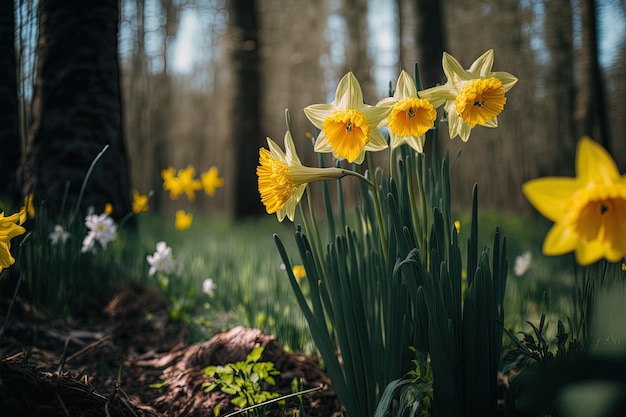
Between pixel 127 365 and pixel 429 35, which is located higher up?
pixel 429 35

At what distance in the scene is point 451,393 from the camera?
4.02 feet

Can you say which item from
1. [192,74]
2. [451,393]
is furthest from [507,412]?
[192,74]

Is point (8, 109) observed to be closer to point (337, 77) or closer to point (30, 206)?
point (30, 206)

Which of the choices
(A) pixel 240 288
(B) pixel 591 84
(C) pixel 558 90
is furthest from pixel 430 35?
(A) pixel 240 288

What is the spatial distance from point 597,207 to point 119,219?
264cm

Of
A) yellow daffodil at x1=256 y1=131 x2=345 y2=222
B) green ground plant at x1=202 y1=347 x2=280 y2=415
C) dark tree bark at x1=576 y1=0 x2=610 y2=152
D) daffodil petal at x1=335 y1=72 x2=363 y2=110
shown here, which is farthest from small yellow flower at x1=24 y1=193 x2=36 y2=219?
dark tree bark at x1=576 y1=0 x2=610 y2=152

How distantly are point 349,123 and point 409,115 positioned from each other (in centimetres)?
16

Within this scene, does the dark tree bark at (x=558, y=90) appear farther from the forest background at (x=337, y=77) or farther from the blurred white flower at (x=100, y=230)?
the blurred white flower at (x=100, y=230)

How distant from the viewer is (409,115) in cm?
128

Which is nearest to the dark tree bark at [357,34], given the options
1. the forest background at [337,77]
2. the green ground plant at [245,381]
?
the forest background at [337,77]

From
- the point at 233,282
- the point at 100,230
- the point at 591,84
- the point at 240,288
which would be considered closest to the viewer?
the point at 100,230

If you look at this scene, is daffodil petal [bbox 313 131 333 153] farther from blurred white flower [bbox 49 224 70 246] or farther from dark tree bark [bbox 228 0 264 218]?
dark tree bark [bbox 228 0 264 218]

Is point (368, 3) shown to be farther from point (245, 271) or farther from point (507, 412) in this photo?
point (507, 412)

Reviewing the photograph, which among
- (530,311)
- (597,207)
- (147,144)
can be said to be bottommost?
(530,311)
